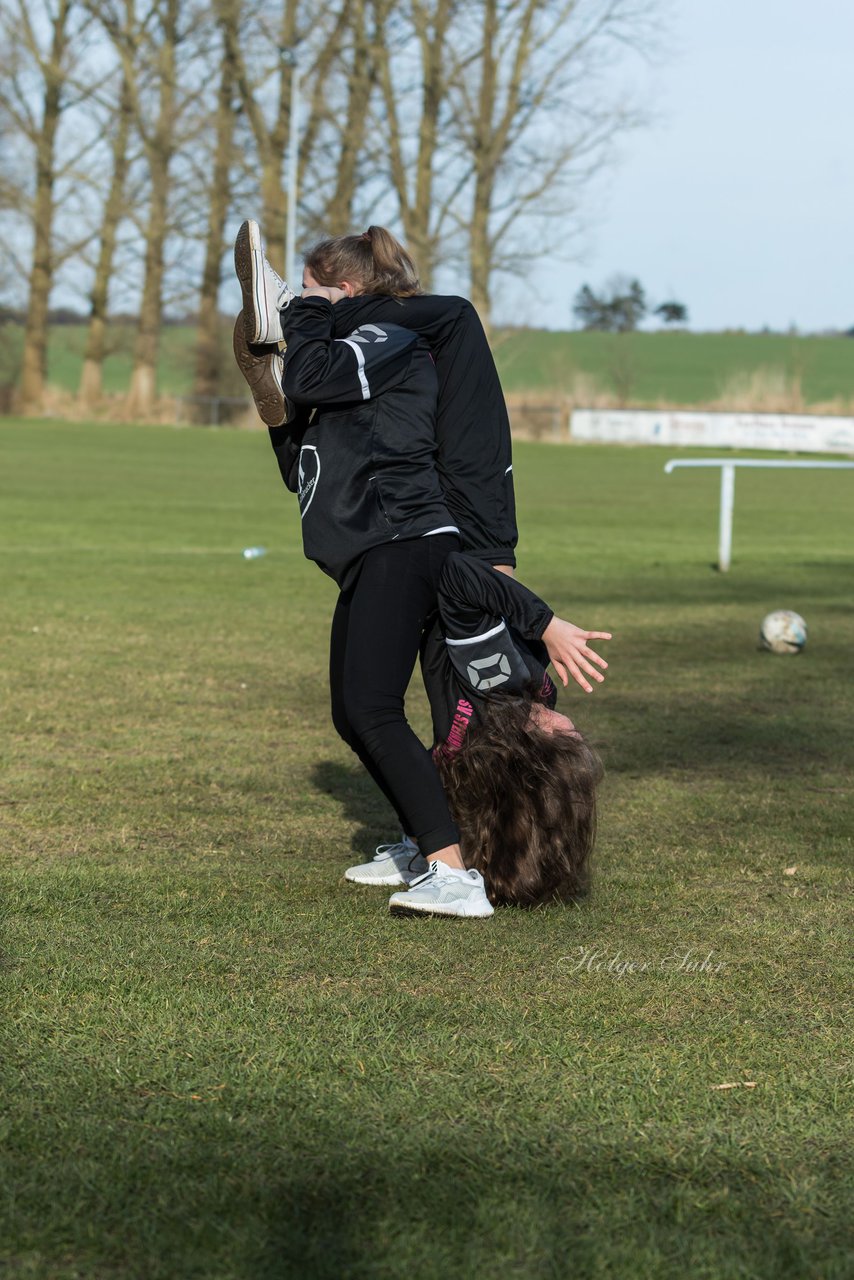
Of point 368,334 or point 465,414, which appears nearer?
point 368,334

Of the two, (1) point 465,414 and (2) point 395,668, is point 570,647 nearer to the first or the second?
(2) point 395,668

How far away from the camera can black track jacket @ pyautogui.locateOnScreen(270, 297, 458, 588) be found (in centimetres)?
418

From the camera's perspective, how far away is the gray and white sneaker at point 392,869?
4.70 meters

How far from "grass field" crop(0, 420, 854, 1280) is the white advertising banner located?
41972mm

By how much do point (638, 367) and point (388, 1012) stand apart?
62136 mm

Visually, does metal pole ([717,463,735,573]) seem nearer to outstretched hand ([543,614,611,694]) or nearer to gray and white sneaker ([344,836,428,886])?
gray and white sneaker ([344,836,428,886])

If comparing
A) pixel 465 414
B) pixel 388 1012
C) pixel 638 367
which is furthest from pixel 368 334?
pixel 638 367

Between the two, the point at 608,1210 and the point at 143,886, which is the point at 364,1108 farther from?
the point at 143,886

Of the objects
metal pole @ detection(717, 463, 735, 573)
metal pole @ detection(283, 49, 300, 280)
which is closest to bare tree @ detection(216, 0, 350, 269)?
metal pole @ detection(283, 49, 300, 280)

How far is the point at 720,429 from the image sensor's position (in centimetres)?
5031

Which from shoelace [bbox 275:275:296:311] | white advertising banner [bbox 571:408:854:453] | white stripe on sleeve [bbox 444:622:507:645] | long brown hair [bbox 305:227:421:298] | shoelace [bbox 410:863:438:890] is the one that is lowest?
white advertising banner [bbox 571:408:854:453]

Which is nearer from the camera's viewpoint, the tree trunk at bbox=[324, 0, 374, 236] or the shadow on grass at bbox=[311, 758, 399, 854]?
the shadow on grass at bbox=[311, 758, 399, 854]

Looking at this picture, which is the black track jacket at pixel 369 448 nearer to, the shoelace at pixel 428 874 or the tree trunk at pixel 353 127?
the shoelace at pixel 428 874

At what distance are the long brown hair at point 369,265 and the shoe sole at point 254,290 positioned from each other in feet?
0.65
